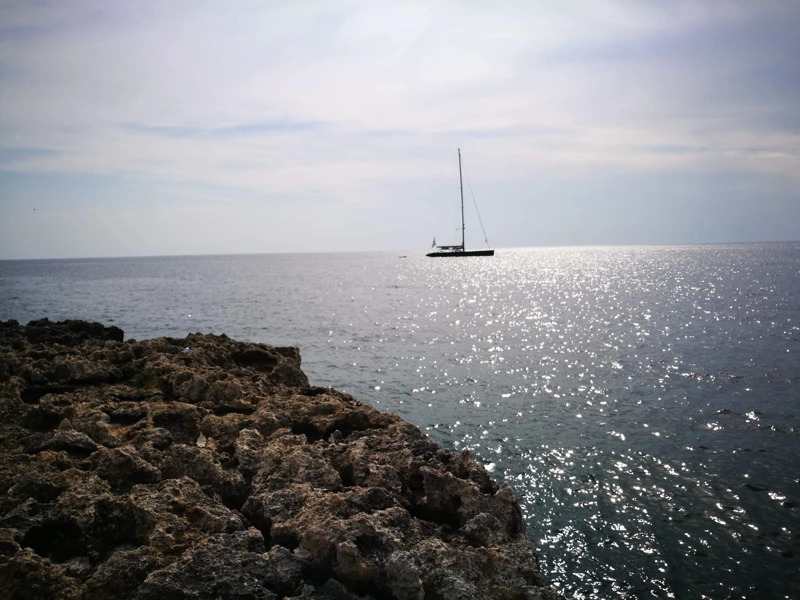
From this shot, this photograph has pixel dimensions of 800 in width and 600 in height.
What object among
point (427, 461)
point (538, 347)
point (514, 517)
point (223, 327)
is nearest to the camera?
point (514, 517)

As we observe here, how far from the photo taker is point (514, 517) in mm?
8867

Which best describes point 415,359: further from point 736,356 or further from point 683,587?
point 683,587

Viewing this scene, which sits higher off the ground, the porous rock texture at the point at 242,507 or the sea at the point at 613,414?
the porous rock texture at the point at 242,507

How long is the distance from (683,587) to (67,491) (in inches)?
416

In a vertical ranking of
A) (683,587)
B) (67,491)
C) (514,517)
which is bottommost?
(683,587)

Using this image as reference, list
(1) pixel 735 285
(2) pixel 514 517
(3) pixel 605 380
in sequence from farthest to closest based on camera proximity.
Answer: (1) pixel 735 285, (3) pixel 605 380, (2) pixel 514 517

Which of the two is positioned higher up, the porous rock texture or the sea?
the porous rock texture

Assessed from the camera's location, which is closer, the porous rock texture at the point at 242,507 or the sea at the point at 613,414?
the porous rock texture at the point at 242,507

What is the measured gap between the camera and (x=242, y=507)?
876 centimetres

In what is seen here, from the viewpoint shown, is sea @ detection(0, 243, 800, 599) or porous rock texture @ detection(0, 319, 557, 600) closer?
porous rock texture @ detection(0, 319, 557, 600)

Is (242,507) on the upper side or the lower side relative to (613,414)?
upper

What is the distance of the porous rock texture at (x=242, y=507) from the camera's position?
A: 677cm

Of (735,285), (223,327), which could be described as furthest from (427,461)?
(735,285)

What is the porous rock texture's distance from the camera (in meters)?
6.77
